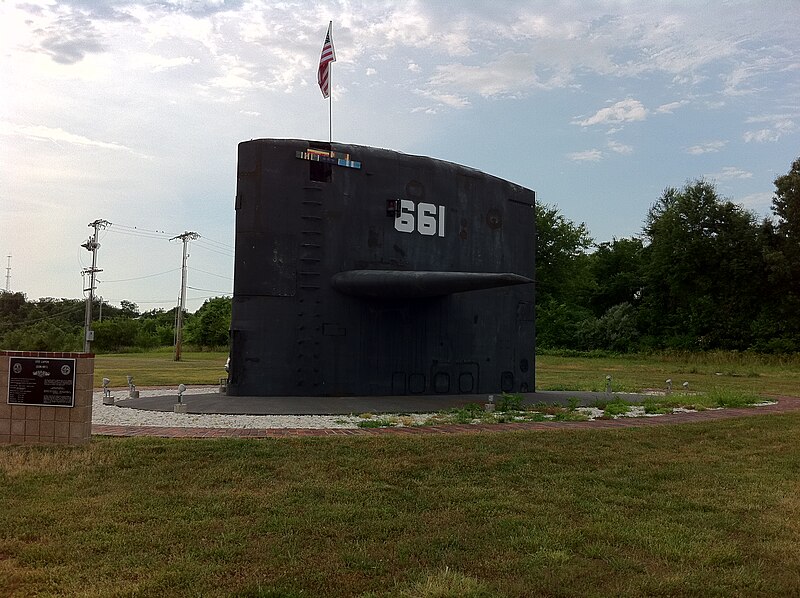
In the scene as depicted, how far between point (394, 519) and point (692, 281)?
48.1 metres

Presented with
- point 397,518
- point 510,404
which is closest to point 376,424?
point 510,404

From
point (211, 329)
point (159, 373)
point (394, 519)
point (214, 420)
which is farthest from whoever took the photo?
point (211, 329)

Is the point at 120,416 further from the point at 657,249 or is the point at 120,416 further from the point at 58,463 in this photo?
the point at 657,249

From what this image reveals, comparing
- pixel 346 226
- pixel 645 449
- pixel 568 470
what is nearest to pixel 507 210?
pixel 346 226

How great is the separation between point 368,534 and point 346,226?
856cm

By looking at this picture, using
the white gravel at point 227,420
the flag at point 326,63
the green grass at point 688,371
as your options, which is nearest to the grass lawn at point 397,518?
the white gravel at point 227,420

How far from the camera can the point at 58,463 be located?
6750mm

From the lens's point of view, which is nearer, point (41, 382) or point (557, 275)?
point (41, 382)

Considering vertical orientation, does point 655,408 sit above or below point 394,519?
above

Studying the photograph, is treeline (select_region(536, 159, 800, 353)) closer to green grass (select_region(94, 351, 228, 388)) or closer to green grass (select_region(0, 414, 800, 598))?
green grass (select_region(94, 351, 228, 388))

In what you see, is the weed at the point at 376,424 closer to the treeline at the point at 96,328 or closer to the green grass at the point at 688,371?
the green grass at the point at 688,371

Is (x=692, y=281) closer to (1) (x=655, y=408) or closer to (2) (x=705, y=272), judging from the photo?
(2) (x=705, y=272)

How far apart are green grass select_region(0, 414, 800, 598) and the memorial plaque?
26.1 inches

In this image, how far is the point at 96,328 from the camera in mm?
65375
